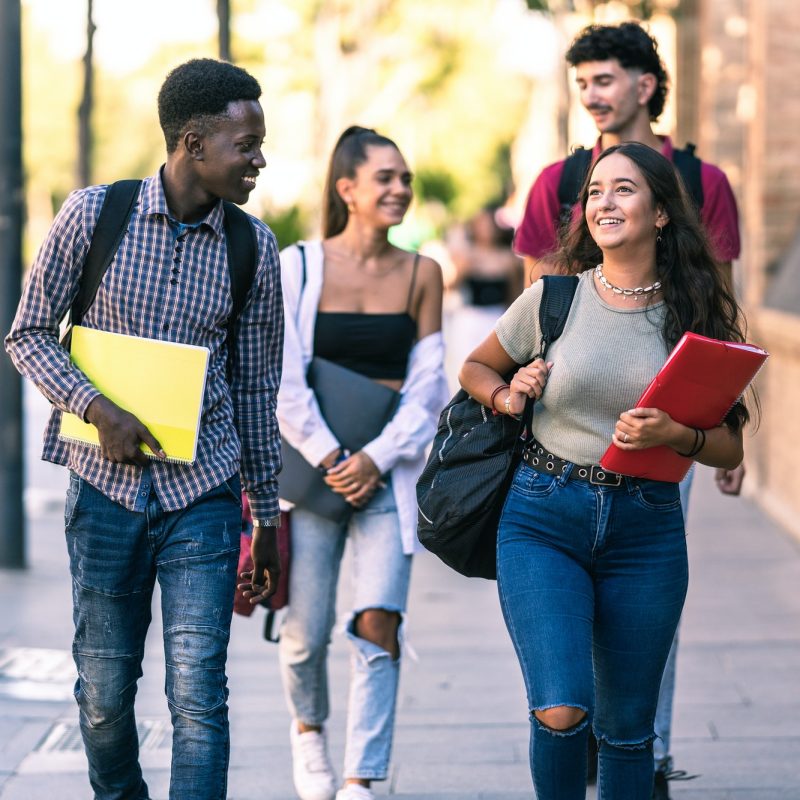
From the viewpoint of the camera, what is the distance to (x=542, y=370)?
12.3 feet

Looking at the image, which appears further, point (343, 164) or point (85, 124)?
point (85, 124)

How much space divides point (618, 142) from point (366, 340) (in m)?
0.97

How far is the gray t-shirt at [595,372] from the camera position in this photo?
3.72 meters

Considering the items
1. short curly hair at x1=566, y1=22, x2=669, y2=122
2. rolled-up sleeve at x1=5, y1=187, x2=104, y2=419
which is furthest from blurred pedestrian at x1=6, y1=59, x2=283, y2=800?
short curly hair at x1=566, y1=22, x2=669, y2=122

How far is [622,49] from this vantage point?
491cm

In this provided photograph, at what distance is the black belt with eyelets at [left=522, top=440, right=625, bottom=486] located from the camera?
3705mm

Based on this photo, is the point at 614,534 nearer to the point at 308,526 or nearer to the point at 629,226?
the point at 629,226

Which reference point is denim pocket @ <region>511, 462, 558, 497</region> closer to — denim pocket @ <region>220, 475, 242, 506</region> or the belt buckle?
the belt buckle

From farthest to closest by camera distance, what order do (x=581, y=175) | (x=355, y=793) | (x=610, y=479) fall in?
(x=581, y=175) → (x=355, y=793) → (x=610, y=479)

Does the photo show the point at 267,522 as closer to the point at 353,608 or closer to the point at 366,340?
the point at 353,608

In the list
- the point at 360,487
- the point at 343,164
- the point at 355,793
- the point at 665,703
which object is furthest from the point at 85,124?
the point at 665,703

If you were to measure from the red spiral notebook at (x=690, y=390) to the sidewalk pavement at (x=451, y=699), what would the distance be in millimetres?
1662

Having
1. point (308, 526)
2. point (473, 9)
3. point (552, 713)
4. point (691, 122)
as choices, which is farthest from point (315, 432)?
point (473, 9)

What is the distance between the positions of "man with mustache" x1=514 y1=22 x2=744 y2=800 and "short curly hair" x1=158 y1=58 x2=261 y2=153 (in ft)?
4.44
